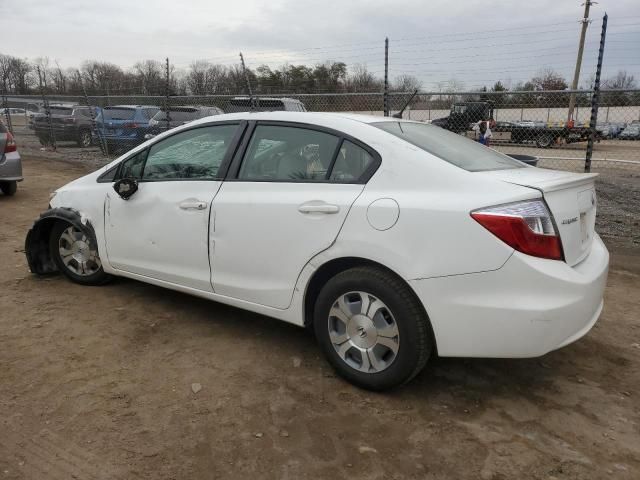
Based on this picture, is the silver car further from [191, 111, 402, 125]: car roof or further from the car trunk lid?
the car trunk lid

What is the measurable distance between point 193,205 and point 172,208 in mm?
218

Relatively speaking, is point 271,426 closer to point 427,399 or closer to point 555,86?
point 427,399

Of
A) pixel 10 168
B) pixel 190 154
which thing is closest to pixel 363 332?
pixel 190 154

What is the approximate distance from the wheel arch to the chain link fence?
459 cm

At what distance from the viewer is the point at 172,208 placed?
3.59m

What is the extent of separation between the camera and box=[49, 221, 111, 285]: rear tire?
4352mm

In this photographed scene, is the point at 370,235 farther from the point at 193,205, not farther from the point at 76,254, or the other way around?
the point at 76,254

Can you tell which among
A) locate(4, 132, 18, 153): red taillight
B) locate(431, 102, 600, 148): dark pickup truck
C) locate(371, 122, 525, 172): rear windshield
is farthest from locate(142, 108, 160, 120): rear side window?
locate(371, 122, 525, 172): rear windshield

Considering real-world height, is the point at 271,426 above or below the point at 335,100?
below

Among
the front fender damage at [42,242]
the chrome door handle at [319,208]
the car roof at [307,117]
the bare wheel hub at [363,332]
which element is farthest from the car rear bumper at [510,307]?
the front fender damage at [42,242]

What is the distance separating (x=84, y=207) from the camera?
13.8ft

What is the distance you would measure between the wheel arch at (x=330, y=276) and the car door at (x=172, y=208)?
78cm

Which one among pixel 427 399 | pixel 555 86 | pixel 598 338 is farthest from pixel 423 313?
pixel 555 86

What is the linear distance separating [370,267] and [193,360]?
1347 mm
